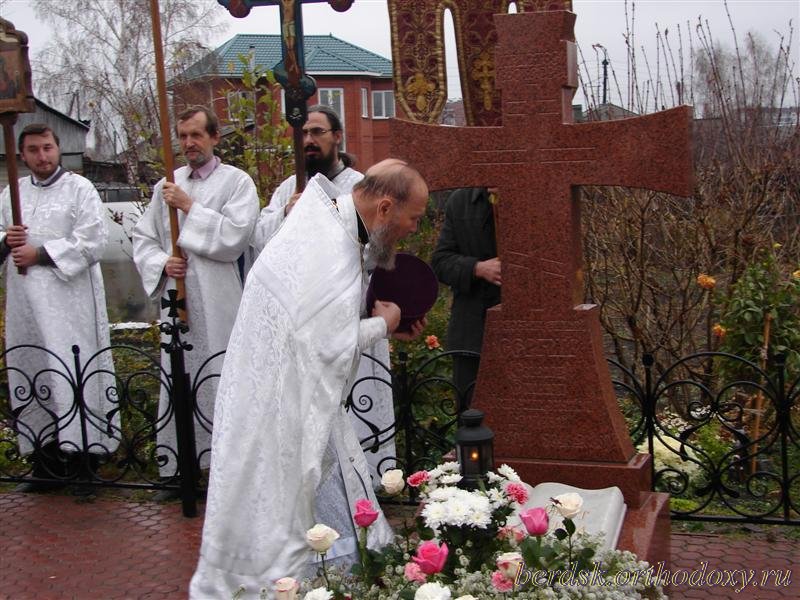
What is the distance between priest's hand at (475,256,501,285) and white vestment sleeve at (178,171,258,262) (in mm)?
1690

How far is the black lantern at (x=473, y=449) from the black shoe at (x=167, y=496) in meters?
2.88

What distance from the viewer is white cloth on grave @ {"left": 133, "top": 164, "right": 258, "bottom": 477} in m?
5.64

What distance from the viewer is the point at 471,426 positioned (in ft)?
11.1

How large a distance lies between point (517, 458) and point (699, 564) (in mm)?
1103

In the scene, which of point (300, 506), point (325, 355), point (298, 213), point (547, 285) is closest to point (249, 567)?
point (300, 506)

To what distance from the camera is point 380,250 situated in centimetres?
335

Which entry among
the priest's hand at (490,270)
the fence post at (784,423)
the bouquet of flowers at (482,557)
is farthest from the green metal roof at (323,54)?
the bouquet of flowers at (482,557)

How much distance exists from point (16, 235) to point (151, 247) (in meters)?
0.80

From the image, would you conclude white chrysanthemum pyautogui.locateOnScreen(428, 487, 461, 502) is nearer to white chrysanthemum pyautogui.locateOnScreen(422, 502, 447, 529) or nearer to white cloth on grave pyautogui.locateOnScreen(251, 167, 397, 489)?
white chrysanthemum pyautogui.locateOnScreen(422, 502, 447, 529)

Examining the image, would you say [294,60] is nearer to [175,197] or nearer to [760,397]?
[175,197]

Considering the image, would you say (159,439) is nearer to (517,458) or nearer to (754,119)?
(517,458)

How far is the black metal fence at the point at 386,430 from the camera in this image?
5012mm

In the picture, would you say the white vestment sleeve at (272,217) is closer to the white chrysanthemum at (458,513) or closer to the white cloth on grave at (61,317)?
the white cloth on grave at (61,317)

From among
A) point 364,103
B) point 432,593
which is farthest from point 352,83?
point 432,593
